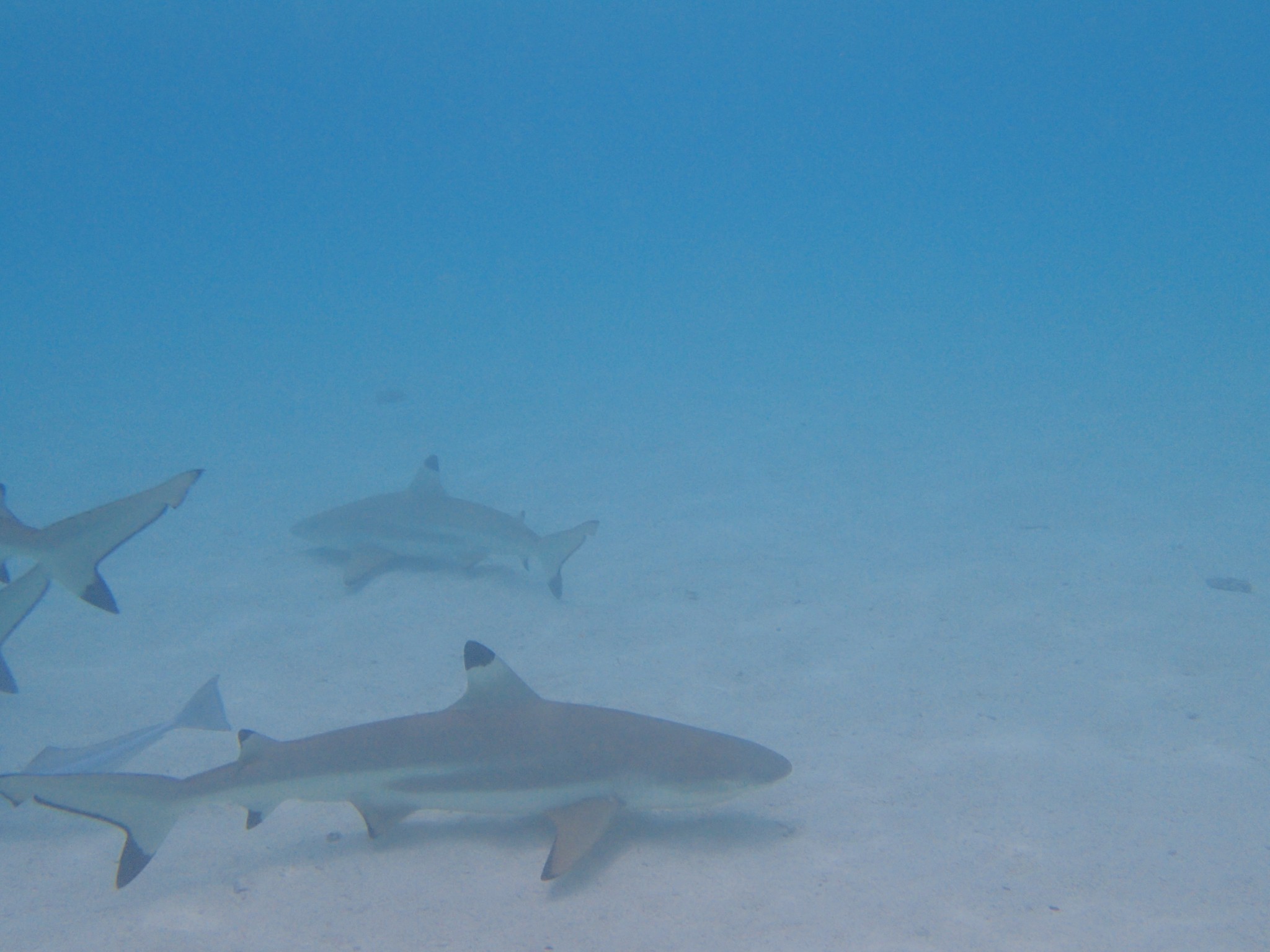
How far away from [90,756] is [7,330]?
157 feet

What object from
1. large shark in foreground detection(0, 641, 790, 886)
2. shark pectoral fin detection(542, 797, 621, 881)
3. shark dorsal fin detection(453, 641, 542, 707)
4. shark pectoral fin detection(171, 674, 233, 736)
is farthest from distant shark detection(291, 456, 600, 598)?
shark pectoral fin detection(542, 797, 621, 881)

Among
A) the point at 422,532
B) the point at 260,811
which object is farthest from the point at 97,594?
the point at 422,532

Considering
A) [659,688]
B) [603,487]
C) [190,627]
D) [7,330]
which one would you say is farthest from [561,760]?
[7,330]

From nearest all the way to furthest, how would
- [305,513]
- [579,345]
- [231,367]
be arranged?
[305,513]
[231,367]
[579,345]

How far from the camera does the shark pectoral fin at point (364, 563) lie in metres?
7.38

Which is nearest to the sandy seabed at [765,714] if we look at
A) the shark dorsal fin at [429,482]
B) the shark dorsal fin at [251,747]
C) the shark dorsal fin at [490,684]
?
the shark dorsal fin at [251,747]

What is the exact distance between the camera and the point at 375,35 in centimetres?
16450

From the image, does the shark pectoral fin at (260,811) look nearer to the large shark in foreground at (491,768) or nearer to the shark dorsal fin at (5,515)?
the large shark in foreground at (491,768)

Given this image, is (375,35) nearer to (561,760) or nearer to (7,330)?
(7,330)

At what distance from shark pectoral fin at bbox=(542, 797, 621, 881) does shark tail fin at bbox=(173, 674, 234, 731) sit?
8.25 ft

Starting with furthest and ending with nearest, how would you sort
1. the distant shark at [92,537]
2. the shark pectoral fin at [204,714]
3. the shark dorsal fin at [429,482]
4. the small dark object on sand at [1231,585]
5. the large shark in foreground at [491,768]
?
the shark dorsal fin at [429,482]
the small dark object on sand at [1231,585]
the shark pectoral fin at [204,714]
the distant shark at [92,537]
the large shark in foreground at [491,768]

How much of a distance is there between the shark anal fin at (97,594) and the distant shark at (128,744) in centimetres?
100

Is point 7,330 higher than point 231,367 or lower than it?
higher

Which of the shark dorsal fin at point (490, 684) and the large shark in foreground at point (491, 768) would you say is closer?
the large shark in foreground at point (491, 768)
